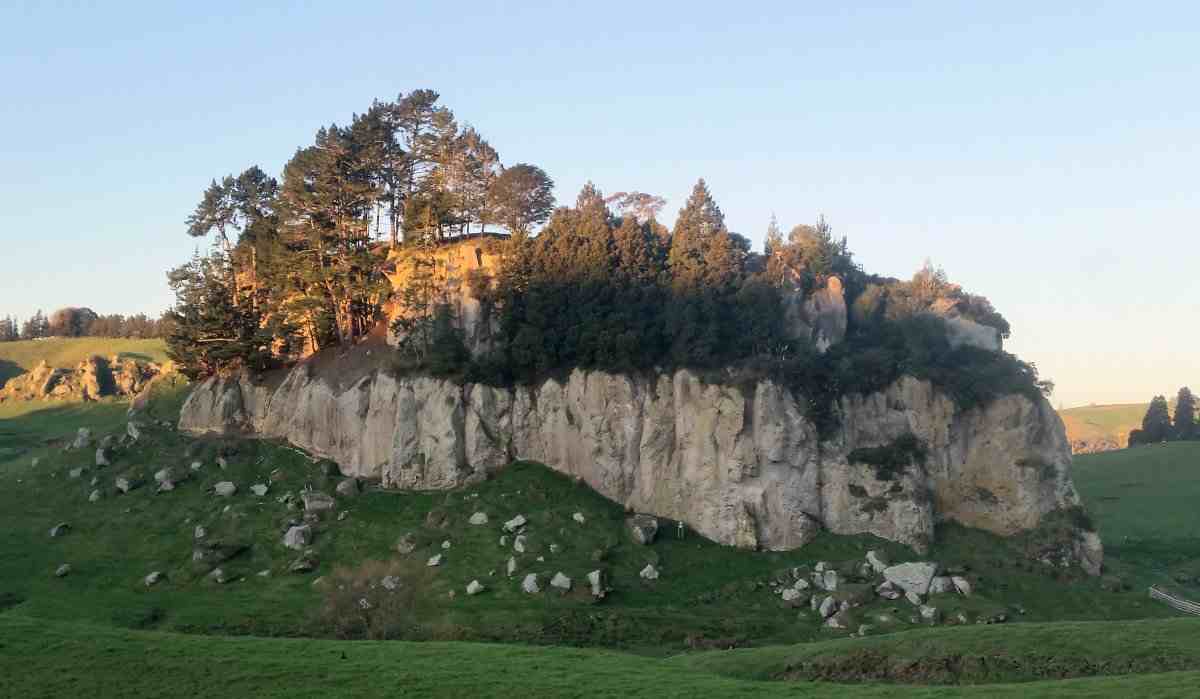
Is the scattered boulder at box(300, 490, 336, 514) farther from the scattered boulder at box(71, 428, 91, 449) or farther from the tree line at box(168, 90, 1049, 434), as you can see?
the scattered boulder at box(71, 428, 91, 449)

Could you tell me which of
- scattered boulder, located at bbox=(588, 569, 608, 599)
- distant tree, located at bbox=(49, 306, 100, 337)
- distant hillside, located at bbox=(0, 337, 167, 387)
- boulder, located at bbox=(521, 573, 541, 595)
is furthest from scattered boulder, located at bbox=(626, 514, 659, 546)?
distant tree, located at bbox=(49, 306, 100, 337)

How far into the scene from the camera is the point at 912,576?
178 feet

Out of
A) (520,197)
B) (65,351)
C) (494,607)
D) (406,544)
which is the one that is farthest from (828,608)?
(65,351)

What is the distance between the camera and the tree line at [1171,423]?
14162cm

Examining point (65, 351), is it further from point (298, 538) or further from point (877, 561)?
point (877, 561)

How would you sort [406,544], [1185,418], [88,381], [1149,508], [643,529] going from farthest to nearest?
[1185,418], [88,381], [1149,508], [643,529], [406,544]

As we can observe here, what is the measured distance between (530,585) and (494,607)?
2.59 meters

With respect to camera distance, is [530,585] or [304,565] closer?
[530,585]

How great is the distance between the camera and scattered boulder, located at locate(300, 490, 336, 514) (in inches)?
2547

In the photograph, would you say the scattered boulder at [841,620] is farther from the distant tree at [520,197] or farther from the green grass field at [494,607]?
the distant tree at [520,197]

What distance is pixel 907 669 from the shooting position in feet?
122

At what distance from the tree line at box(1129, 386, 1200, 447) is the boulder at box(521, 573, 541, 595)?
122559mm

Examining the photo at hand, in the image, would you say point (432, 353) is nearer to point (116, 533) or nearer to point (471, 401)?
point (471, 401)

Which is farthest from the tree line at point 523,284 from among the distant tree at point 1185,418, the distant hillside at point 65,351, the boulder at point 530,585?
the distant tree at point 1185,418
